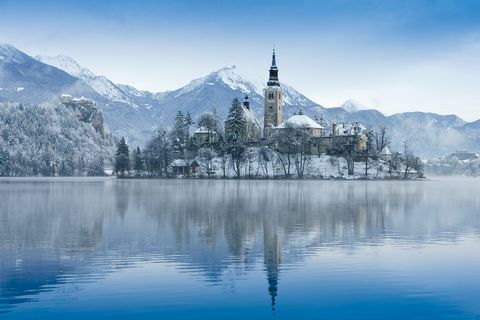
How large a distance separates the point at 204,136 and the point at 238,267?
509ft

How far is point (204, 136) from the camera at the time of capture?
599ft

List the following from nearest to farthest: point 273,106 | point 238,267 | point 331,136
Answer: point 238,267 → point 331,136 → point 273,106

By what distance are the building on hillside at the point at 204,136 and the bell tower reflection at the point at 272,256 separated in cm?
13429

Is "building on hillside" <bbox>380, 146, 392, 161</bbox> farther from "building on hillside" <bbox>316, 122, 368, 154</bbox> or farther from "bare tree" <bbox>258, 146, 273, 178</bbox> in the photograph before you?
"bare tree" <bbox>258, 146, 273, 178</bbox>

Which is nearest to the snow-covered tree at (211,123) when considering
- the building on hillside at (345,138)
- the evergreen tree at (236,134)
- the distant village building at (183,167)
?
the evergreen tree at (236,134)

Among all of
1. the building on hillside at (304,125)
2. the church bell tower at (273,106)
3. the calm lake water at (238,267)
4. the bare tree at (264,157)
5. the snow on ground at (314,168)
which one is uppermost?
the church bell tower at (273,106)

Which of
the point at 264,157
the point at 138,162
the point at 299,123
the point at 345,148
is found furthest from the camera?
the point at 299,123

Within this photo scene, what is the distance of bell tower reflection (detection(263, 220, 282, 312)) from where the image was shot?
24.0m

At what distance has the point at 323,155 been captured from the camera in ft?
559

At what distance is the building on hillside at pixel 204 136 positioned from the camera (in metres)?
179

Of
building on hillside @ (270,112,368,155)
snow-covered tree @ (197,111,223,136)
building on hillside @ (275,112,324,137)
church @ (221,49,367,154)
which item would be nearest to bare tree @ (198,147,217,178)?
church @ (221,49,367,154)

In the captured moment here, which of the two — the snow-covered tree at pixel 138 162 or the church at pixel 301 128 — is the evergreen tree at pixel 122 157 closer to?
the snow-covered tree at pixel 138 162

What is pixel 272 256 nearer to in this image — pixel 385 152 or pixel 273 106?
pixel 385 152

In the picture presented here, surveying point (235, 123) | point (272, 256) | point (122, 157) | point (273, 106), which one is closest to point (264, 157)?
point (235, 123)
